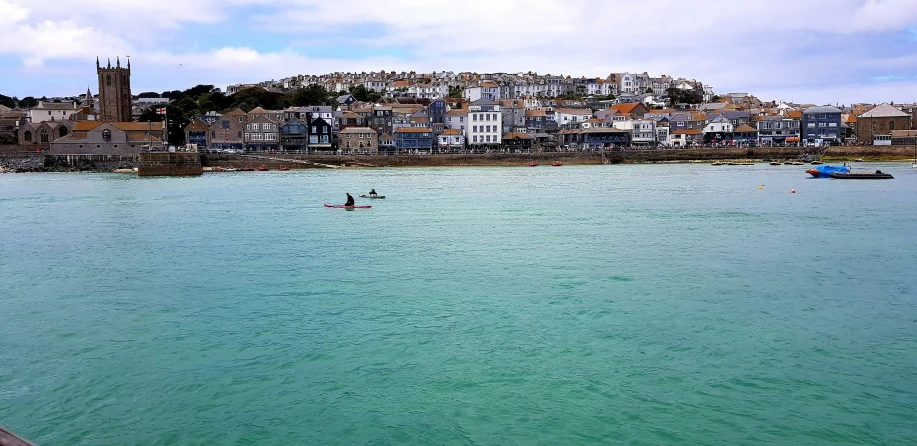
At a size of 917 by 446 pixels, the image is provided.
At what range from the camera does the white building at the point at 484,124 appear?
94625 mm

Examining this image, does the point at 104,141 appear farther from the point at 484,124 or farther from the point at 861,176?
the point at 861,176

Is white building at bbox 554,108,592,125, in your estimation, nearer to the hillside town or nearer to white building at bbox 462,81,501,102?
the hillside town

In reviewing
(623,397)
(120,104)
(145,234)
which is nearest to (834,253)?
(623,397)

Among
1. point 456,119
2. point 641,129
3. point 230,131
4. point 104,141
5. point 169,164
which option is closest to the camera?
point 169,164

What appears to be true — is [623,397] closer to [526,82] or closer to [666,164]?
[666,164]

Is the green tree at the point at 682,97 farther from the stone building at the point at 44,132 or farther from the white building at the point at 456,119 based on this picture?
the stone building at the point at 44,132

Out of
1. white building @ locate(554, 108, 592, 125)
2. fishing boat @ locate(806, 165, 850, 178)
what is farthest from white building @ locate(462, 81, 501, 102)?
fishing boat @ locate(806, 165, 850, 178)

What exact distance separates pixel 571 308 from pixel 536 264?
5.20m

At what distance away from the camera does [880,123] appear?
311ft

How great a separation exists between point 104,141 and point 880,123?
3778 inches

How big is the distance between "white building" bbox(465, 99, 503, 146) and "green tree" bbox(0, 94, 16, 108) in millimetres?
128467

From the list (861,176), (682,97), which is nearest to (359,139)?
(861,176)

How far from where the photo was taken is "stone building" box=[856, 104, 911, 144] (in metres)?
93.6

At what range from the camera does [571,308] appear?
50.0 ft
